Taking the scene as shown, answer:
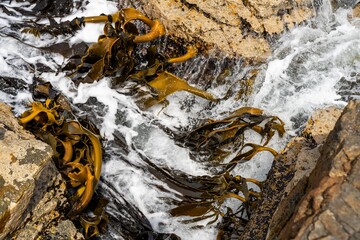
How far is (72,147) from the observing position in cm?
338

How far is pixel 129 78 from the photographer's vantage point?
3.91 m

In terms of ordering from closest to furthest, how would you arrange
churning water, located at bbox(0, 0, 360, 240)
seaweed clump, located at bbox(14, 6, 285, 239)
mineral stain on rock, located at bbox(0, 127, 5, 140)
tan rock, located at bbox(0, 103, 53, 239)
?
1. tan rock, located at bbox(0, 103, 53, 239)
2. mineral stain on rock, located at bbox(0, 127, 5, 140)
3. seaweed clump, located at bbox(14, 6, 285, 239)
4. churning water, located at bbox(0, 0, 360, 240)

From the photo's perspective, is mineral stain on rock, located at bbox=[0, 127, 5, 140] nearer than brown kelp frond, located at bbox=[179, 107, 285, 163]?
Yes

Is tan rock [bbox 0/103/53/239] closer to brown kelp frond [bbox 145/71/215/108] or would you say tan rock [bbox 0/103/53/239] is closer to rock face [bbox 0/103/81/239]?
rock face [bbox 0/103/81/239]

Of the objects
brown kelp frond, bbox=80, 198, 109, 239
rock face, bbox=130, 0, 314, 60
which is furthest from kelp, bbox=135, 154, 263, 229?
rock face, bbox=130, 0, 314, 60

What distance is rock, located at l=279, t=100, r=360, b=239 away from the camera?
2127 millimetres

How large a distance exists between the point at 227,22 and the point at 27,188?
203 centimetres

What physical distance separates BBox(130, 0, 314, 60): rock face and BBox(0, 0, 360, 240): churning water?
13 centimetres

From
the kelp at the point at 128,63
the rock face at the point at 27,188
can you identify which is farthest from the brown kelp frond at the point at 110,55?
the rock face at the point at 27,188

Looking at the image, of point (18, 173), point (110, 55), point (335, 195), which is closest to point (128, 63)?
point (110, 55)

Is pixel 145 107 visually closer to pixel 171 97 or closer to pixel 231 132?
pixel 171 97

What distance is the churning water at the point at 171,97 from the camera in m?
3.57

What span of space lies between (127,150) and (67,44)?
108 centimetres

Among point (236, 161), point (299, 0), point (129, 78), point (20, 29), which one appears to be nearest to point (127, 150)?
point (129, 78)
